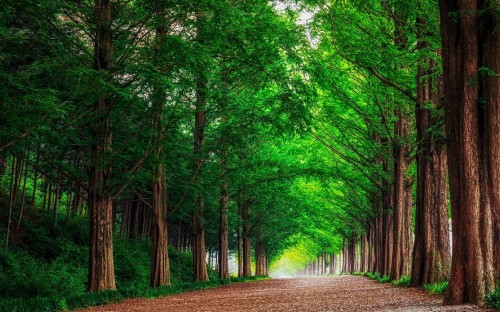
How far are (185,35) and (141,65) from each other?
1.94m

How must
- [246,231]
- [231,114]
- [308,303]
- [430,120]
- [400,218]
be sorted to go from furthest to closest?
1. [246,231]
2. [231,114]
3. [400,218]
4. [430,120]
5. [308,303]

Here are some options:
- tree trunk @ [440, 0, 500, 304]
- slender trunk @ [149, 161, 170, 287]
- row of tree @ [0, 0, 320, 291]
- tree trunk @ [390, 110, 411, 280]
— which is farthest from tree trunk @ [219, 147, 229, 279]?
tree trunk @ [440, 0, 500, 304]

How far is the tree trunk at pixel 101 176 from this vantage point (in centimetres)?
1221

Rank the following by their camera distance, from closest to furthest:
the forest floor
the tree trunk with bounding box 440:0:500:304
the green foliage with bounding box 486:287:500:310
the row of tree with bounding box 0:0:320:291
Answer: the green foliage with bounding box 486:287:500:310, the tree trunk with bounding box 440:0:500:304, the forest floor, the row of tree with bounding box 0:0:320:291

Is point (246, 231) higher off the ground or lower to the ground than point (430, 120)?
lower

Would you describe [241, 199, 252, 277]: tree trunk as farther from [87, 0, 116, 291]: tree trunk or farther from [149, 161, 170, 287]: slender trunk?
[87, 0, 116, 291]: tree trunk

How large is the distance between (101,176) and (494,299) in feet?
32.9

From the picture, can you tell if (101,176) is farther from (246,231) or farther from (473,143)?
(246,231)

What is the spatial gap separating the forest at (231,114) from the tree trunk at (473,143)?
2 cm

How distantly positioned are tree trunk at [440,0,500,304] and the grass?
7603 mm

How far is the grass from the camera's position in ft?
33.4

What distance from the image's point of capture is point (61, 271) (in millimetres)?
16969

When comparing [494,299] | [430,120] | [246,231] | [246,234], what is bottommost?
[494,299]

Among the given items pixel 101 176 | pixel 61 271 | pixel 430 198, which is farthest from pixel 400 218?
pixel 61 271
